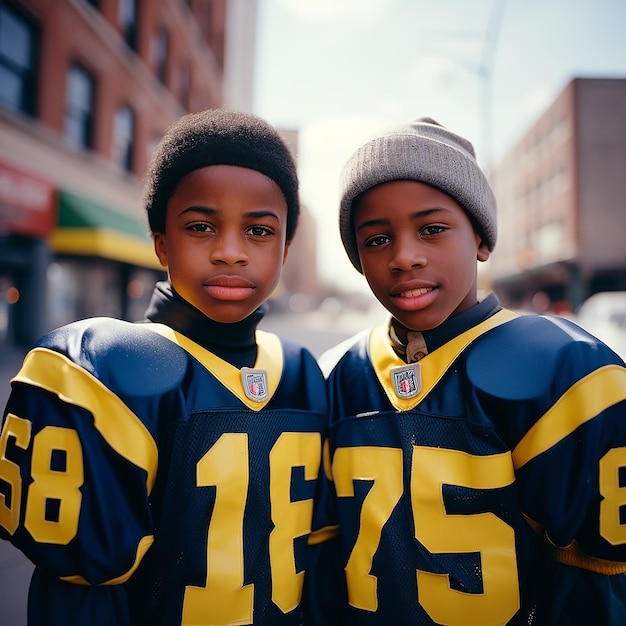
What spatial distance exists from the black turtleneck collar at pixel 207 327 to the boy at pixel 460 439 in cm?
36

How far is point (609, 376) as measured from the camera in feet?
3.76

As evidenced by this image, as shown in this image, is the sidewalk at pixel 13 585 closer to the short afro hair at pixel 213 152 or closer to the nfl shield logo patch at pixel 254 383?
the nfl shield logo patch at pixel 254 383

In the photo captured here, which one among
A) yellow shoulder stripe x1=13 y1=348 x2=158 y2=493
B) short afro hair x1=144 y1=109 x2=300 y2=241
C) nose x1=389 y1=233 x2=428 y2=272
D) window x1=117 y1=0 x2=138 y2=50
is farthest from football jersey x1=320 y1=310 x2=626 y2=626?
window x1=117 y1=0 x2=138 y2=50

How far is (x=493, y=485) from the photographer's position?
1.21 metres

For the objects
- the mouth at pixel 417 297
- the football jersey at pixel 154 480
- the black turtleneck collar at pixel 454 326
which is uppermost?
the mouth at pixel 417 297

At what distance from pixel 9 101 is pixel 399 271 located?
9.60 metres

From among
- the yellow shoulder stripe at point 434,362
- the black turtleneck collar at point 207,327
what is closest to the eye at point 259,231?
the black turtleneck collar at point 207,327

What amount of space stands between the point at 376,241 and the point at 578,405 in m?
0.72

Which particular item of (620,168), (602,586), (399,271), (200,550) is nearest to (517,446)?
(602,586)

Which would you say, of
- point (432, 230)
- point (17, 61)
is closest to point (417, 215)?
point (432, 230)

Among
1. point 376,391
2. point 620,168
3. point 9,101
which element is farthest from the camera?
point 620,168

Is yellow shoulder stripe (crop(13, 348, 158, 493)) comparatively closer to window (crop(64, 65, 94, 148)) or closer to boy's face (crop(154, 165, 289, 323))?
boy's face (crop(154, 165, 289, 323))

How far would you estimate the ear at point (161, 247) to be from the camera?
149cm

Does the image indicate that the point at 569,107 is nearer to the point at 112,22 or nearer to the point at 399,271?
the point at 112,22
